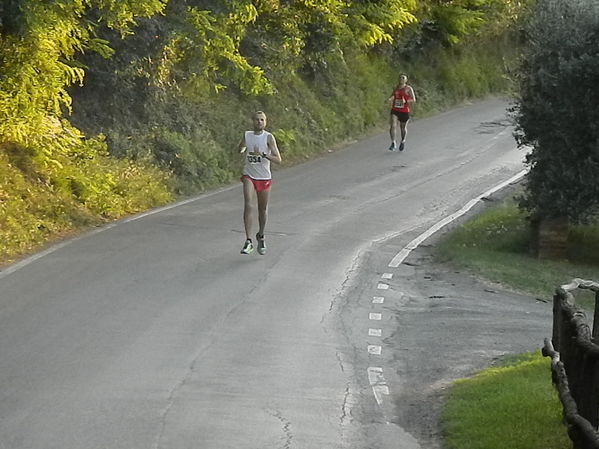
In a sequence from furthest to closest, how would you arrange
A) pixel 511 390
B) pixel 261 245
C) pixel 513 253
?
pixel 513 253
pixel 261 245
pixel 511 390

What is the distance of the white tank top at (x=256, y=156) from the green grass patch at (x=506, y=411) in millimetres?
5485

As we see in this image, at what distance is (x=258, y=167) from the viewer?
14766 mm

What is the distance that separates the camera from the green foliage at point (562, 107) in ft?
52.2

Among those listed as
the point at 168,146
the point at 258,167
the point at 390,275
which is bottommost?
the point at 390,275

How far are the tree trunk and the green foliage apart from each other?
0.77 ft

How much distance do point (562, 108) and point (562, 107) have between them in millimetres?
23

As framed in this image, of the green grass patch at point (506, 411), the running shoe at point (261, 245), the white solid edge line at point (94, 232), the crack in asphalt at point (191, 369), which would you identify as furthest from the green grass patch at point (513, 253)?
the green grass patch at point (506, 411)

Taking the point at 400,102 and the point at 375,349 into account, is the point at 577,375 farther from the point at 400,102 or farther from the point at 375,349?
the point at 400,102

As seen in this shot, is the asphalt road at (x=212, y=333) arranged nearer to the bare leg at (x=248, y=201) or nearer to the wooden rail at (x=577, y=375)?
the bare leg at (x=248, y=201)

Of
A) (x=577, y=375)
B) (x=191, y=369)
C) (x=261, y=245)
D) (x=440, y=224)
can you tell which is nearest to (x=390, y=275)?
(x=261, y=245)

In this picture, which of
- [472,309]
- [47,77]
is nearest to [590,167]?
[472,309]

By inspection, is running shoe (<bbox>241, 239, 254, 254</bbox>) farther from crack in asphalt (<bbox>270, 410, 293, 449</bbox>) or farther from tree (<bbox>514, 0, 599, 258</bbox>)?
crack in asphalt (<bbox>270, 410, 293, 449</bbox>)

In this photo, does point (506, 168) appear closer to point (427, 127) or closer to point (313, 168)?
point (313, 168)

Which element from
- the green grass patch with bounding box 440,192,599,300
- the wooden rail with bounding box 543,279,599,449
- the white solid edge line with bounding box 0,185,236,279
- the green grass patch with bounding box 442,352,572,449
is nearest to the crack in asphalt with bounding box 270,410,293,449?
the green grass patch with bounding box 442,352,572,449
